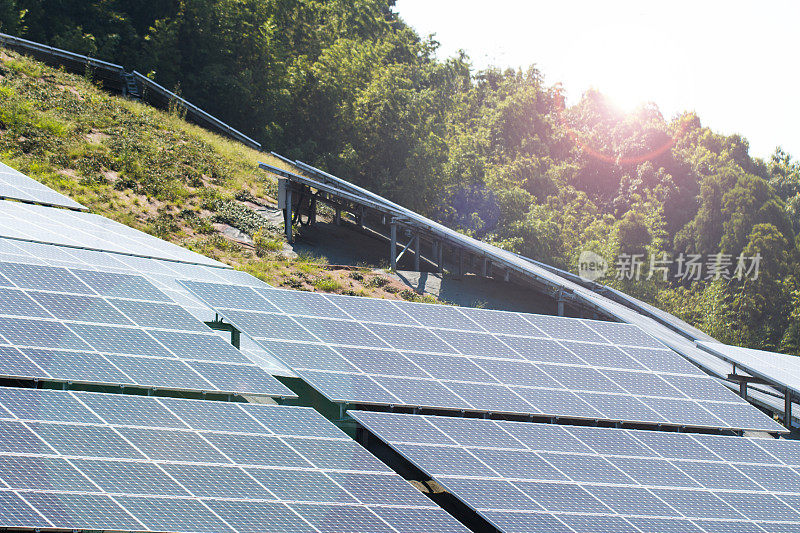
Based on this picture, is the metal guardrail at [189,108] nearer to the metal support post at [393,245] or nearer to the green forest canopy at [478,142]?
the green forest canopy at [478,142]

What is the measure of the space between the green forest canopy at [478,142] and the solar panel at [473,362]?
131 feet

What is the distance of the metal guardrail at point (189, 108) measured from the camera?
52656mm

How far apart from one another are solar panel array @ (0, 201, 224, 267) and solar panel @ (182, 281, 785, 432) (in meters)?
5.94

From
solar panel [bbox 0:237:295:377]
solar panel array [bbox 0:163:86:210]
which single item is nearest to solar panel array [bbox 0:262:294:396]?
solar panel [bbox 0:237:295:377]

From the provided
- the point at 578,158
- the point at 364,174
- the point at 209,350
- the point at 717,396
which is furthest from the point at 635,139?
the point at 209,350

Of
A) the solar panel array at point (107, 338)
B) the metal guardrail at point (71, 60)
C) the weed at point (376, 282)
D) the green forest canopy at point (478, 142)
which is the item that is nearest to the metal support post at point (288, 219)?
the weed at point (376, 282)

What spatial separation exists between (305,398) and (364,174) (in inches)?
1755

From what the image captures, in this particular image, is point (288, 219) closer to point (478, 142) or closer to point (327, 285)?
point (327, 285)

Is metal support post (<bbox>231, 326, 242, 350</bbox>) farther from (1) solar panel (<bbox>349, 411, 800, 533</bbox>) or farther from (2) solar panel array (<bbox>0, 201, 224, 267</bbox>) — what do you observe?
(2) solar panel array (<bbox>0, 201, 224, 267</bbox>)

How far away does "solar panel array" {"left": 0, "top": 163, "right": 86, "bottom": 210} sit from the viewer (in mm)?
26047

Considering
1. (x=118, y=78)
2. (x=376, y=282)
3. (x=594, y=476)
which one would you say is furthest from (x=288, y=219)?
(x=594, y=476)

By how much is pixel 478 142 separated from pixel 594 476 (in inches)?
2661

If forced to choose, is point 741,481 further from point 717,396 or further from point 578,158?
point 578,158

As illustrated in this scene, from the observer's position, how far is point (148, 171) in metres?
39.7
